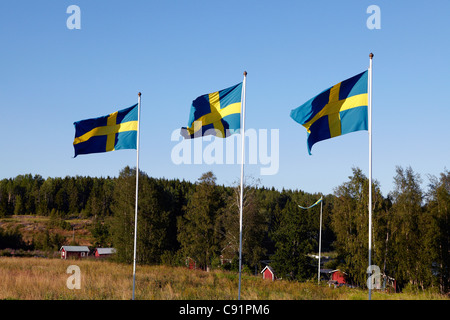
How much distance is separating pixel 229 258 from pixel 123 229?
11504 mm

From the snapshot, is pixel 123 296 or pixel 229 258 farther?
pixel 229 258

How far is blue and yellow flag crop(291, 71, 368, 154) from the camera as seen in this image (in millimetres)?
12874

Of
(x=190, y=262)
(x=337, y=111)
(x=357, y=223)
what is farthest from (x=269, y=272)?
(x=337, y=111)

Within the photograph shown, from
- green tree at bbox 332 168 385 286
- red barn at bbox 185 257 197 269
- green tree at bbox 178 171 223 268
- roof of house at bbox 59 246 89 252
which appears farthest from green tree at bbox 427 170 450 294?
roof of house at bbox 59 246 89 252

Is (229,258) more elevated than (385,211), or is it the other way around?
(385,211)

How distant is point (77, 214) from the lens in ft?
410

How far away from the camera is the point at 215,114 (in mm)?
15359

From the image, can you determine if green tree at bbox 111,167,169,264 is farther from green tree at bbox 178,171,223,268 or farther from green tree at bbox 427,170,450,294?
green tree at bbox 427,170,450,294

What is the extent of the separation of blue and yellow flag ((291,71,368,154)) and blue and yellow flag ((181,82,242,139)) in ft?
8.88

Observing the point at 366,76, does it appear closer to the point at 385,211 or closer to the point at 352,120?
the point at 352,120

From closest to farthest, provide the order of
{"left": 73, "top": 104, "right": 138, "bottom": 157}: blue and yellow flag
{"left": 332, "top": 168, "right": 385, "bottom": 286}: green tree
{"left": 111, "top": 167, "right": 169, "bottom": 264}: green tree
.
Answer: {"left": 73, "top": 104, "right": 138, "bottom": 157}: blue and yellow flag < {"left": 332, "top": 168, "right": 385, "bottom": 286}: green tree < {"left": 111, "top": 167, "right": 169, "bottom": 264}: green tree

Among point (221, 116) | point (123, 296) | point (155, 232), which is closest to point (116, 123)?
point (221, 116)

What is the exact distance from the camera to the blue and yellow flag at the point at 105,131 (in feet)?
56.6

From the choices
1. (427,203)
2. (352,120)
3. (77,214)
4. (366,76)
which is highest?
(366,76)
